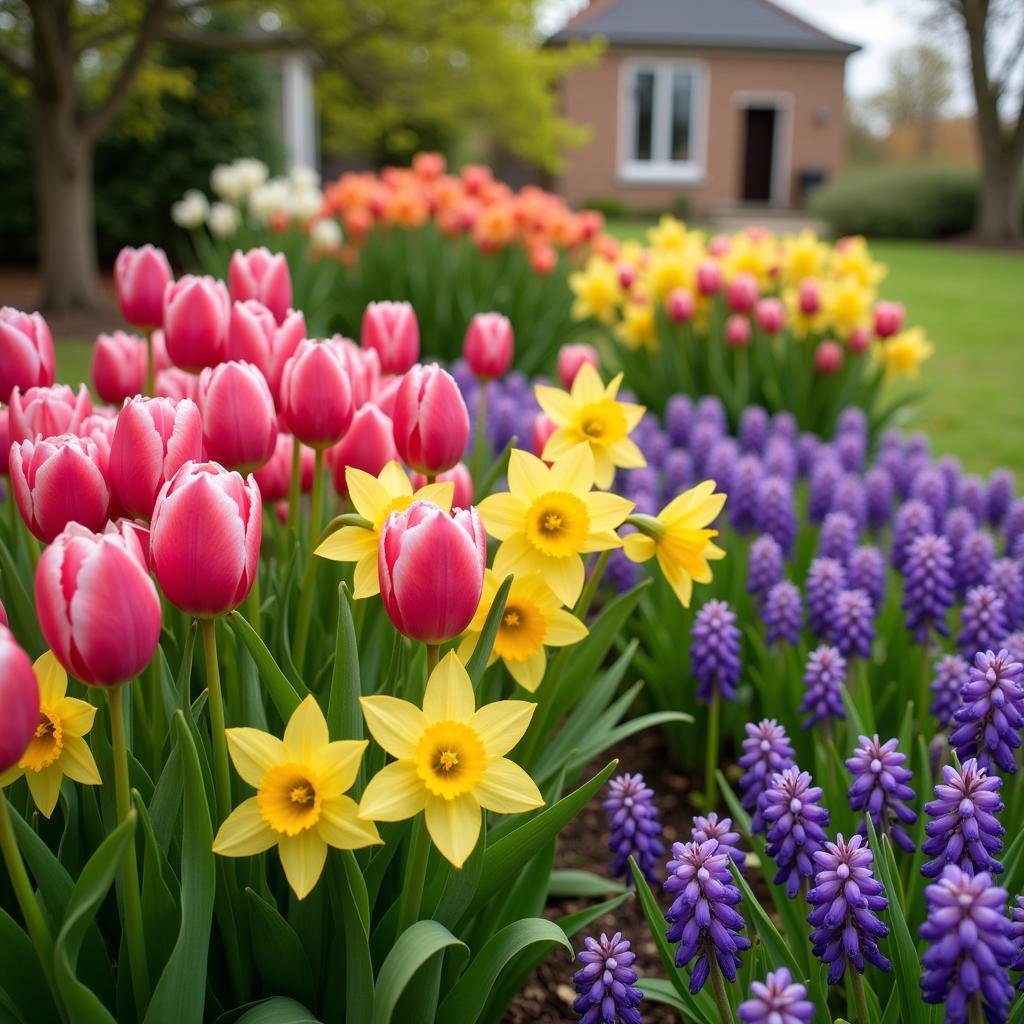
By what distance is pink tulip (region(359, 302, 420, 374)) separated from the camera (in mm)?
1899

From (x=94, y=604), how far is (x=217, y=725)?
10.4 inches

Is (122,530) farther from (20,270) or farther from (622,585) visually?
(20,270)

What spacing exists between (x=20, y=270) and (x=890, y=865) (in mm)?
14311

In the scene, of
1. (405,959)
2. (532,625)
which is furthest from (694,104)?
(405,959)

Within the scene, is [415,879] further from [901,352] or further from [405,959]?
[901,352]

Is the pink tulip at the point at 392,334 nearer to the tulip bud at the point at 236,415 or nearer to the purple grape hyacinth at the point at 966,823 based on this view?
the tulip bud at the point at 236,415

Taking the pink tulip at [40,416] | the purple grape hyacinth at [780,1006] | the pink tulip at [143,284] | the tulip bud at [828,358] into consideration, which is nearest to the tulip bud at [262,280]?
the pink tulip at [143,284]

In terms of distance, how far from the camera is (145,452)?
1153 millimetres

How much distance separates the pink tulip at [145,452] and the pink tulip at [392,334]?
732 millimetres

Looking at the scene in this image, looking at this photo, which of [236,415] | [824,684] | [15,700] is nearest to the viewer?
[15,700]

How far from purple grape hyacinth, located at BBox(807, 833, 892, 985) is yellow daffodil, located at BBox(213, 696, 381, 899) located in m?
0.46

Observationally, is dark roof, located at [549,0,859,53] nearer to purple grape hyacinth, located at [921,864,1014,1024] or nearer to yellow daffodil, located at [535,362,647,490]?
yellow daffodil, located at [535,362,647,490]

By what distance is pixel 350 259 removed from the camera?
6898 mm

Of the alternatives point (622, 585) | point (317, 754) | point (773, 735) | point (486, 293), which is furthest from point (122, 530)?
point (486, 293)
